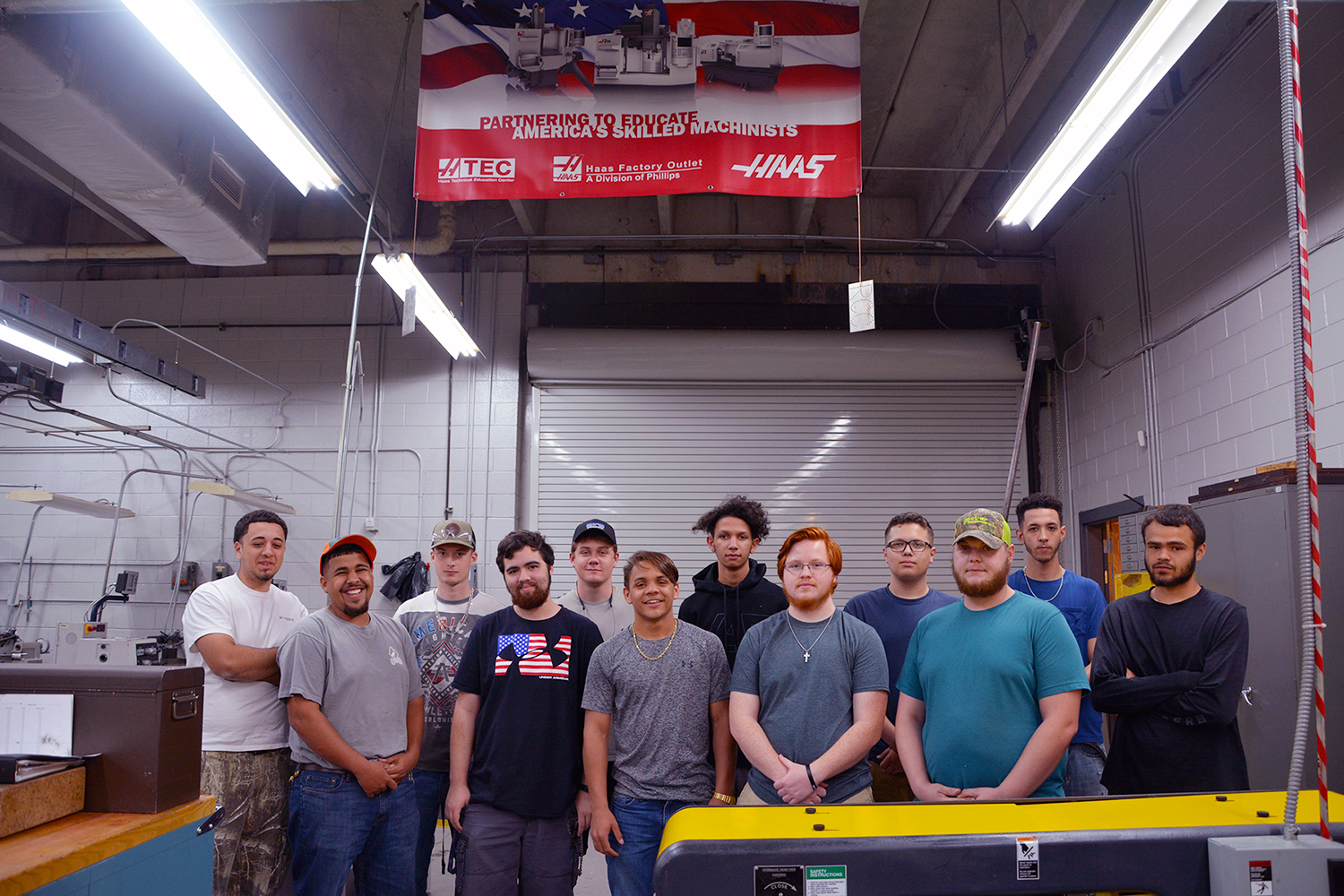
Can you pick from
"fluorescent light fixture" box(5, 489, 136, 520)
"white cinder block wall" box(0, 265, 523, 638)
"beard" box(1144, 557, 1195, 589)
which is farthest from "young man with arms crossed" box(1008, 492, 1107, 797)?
"fluorescent light fixture" box(5, 489, 136, 520)

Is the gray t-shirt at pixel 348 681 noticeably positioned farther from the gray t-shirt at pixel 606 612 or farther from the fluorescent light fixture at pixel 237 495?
the fluorescent light fixture at pixel 237 495

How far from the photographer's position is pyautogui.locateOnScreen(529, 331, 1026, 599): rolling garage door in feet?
21.9

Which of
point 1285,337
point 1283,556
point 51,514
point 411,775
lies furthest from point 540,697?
point 51,514

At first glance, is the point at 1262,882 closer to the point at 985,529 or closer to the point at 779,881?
the point at 779,881

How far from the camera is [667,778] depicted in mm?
2590

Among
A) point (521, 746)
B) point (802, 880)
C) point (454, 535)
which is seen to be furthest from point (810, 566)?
point (454, 535)

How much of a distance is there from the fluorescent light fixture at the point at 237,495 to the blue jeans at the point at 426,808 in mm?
2325

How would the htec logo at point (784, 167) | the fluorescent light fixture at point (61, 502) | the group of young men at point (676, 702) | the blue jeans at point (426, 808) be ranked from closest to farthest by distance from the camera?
1. the group of young men at point (676, 702)
2. the blue jeans at point (426, 808)
3. the htec logo at point (784, 167)
4. the fluorescent light fixture at point (61, 502)

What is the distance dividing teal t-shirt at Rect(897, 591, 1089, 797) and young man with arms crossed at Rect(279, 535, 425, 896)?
1.78 m

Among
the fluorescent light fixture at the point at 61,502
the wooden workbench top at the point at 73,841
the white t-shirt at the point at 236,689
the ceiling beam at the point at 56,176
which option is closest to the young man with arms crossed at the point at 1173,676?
the wooden workbench top at the point at 73,841

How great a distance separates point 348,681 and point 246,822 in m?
0.64

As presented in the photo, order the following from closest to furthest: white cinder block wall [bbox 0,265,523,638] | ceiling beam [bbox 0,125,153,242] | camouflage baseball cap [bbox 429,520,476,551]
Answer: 1. camouflage baseball cap [bbox 429,520,476,551]
2. ceiling beam [bbox 0,125,153,242]
3. white cinder block wall [bbox 0,265,523,638]

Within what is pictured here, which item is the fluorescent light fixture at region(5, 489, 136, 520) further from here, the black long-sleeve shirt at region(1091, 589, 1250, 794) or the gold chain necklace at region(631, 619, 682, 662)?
the black long-sleeve shirt at region(1091, 589, 1250, 794)

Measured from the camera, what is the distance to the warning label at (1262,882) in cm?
136
